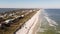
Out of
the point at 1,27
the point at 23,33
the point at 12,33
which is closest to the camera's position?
the point at 12,33

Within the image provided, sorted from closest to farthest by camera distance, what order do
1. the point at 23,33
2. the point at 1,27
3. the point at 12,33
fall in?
the point at 12,33 < the point at 23,33 < the point at 1,27

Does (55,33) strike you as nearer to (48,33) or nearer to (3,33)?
(48,33)

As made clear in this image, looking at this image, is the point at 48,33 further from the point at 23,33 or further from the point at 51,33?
the point at 23,33

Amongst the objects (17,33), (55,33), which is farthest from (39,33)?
(17,33)

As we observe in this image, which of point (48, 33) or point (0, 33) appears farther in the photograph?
point (48, 33)

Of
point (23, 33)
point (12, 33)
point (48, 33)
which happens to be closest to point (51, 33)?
point (48, 33)

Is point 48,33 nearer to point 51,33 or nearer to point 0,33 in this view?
point 51,33

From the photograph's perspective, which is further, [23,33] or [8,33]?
[23,33]
